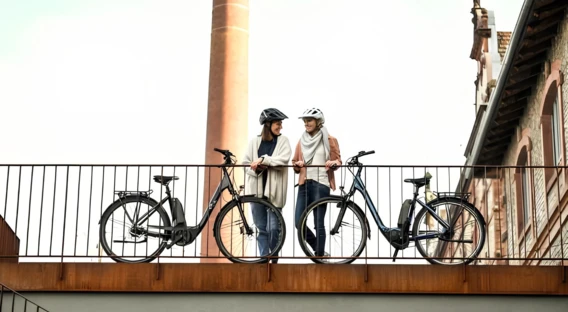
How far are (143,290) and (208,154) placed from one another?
1451 cm

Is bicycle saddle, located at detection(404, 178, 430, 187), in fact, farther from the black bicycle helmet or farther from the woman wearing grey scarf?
the black bicycle helmet

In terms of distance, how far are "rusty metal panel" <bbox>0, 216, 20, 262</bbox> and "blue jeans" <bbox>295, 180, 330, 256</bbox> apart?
123 inches

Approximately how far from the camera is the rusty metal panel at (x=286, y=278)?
47.0ft

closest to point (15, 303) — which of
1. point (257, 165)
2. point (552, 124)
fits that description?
point (257, 165)

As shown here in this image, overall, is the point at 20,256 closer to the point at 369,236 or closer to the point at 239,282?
the point at 239,282

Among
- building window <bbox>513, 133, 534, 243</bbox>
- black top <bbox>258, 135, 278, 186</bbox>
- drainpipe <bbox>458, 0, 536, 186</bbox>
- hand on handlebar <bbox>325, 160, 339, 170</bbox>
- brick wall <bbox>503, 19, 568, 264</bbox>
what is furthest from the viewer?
building window <bbox>513, 133, 534, 243</bbox>

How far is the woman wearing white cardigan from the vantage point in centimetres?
1498

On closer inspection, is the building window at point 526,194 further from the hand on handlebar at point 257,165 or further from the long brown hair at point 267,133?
the hand on handlebar at point 257,165

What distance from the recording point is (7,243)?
1539 centimetres

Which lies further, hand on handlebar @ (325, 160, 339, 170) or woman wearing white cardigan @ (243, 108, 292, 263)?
hand on handlebar @ (325, 160, 339, 170)

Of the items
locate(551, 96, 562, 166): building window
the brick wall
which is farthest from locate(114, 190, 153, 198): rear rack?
locate(551, 96, 562, 166): building window

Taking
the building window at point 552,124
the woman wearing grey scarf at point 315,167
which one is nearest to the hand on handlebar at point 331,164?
the woman wearing grey scarf at point 315,167

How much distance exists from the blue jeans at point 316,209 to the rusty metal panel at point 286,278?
0.45 m

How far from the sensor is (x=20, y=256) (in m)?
14.5
